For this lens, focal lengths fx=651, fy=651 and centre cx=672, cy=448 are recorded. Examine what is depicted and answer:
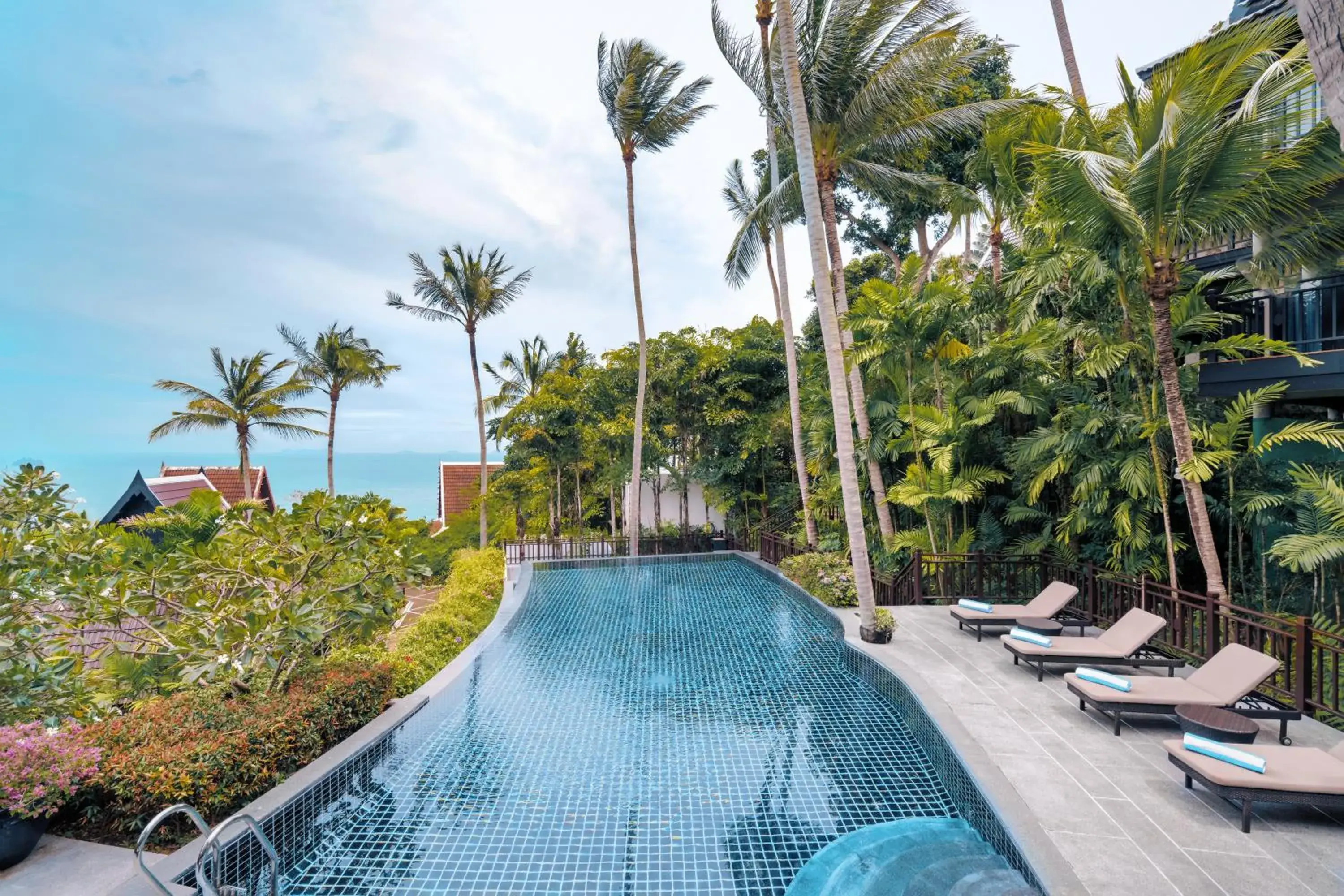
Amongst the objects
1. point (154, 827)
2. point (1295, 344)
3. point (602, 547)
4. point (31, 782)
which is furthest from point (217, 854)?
point (602, 547)

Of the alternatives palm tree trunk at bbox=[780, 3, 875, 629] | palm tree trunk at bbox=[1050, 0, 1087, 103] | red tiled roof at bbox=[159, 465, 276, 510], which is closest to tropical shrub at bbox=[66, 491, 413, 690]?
palm tree trunk at bbox=[780, 3, 875, 629]

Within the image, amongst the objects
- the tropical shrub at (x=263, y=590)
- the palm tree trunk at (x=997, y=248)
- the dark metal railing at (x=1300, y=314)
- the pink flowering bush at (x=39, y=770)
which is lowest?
the pink flowering bush at (x=39, y=770)

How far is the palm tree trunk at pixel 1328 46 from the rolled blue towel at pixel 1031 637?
5.75m

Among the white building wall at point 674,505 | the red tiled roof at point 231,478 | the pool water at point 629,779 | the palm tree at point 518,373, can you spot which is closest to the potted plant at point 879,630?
the pool water at point 629,779

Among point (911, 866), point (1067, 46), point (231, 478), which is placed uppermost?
point (1067, 46)

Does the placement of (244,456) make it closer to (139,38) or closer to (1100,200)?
(139,38)

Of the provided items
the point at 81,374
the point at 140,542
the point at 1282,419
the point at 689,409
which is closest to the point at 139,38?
the point at 140,542

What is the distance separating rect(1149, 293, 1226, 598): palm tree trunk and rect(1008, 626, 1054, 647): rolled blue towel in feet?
5.16

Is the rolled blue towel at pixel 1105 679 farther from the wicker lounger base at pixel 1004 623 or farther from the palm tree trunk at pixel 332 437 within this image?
the palm tree trunk at pixel 332 437

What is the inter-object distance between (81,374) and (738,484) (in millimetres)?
59002

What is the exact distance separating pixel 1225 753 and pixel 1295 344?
302 inches

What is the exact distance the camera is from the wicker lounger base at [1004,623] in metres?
7.99

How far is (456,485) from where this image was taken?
34344mm

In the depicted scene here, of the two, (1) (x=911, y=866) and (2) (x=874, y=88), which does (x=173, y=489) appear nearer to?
(2) (x=874, y=88)
